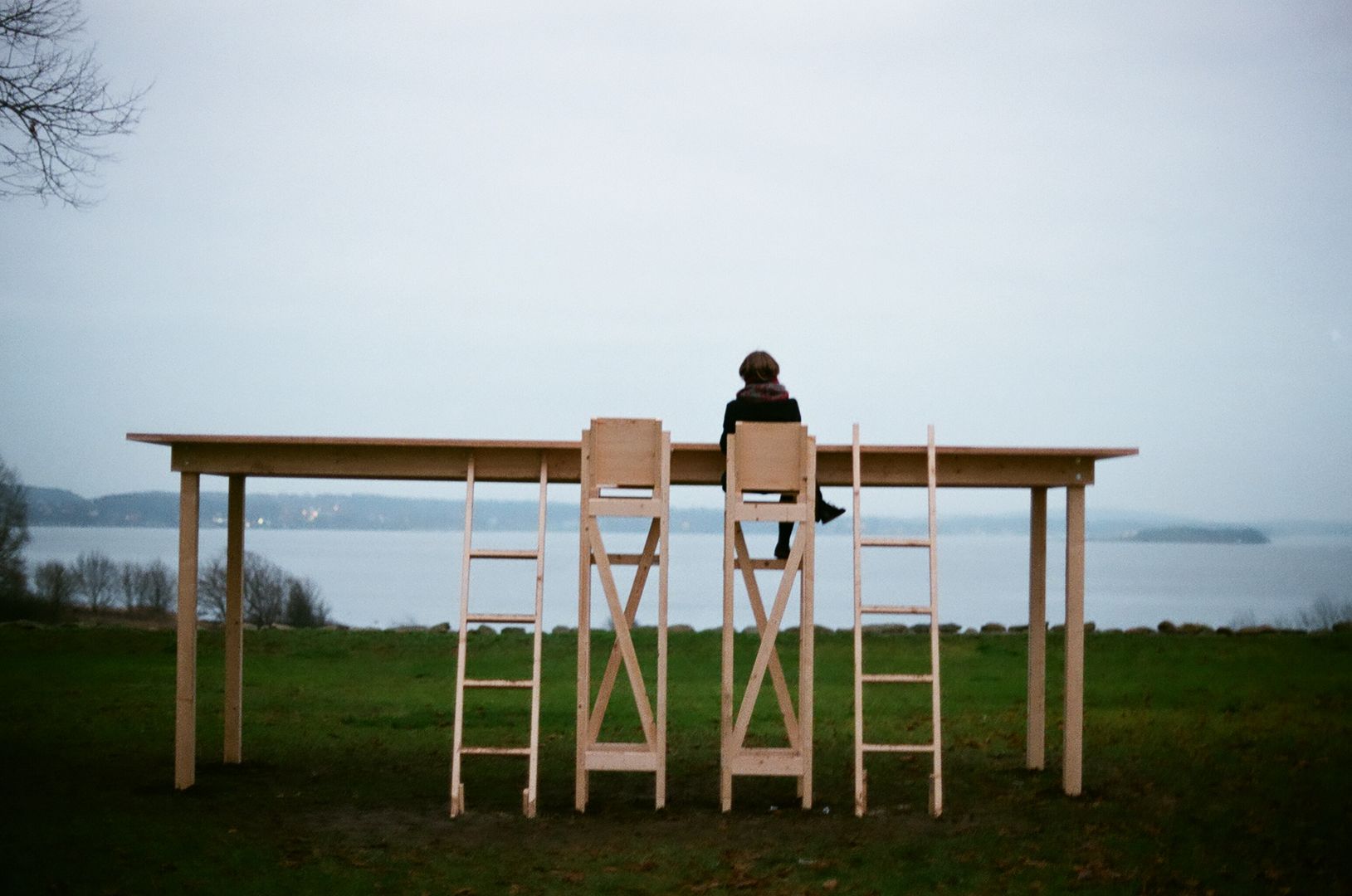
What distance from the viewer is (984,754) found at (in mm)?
8766

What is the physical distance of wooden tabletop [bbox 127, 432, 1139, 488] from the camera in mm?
7520

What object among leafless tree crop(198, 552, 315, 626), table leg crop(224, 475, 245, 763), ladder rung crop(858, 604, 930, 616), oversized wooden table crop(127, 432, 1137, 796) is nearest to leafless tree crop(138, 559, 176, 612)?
Result: leafless tree crop(198, 552, 315, 626)

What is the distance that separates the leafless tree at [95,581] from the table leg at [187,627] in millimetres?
11818

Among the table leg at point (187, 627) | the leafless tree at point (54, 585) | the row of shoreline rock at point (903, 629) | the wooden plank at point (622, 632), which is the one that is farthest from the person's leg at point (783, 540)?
the leafless tree at point (54, 585)

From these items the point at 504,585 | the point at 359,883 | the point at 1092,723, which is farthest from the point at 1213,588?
the point at 359,883

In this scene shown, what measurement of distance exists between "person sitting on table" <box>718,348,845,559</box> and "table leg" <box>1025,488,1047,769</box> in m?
1.45

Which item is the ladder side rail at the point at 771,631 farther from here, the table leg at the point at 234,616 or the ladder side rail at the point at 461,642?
the table leg at the point at 234,616

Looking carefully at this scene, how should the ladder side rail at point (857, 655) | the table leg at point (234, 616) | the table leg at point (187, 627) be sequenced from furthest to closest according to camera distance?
1. the table leg at point (234, 616)
2. the table leg at point (187, 627)
3. the ladder side rail at point (857, 655)

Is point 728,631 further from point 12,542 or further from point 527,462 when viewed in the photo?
point 12,542

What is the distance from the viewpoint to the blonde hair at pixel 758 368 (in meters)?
7.84

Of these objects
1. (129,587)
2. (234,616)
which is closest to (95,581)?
(129,587)

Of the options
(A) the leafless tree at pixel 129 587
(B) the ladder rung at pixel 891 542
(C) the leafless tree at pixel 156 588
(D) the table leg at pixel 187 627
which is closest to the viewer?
(B) the ladder rung at pixel 891 542

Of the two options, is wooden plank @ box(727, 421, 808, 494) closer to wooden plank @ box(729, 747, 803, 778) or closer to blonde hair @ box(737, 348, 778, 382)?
blonde hair @ box(737, 348, 778, 382)

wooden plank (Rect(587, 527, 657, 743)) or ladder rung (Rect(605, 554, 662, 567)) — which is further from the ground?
ladder rung (Rect(605, 554, 662, 567))
